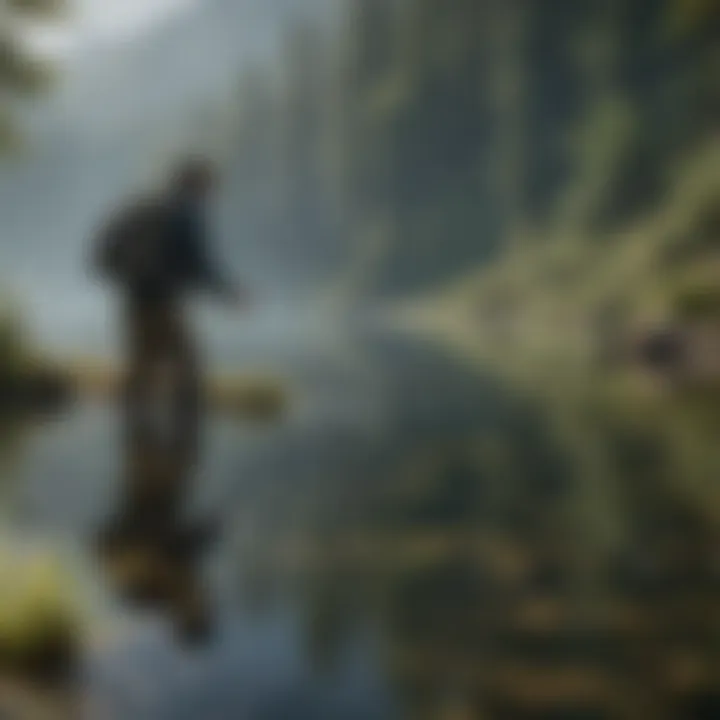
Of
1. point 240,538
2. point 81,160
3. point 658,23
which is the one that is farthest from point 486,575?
point 658,23

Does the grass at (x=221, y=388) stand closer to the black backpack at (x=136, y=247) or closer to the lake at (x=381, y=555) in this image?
the lake at (x=381, y=555)

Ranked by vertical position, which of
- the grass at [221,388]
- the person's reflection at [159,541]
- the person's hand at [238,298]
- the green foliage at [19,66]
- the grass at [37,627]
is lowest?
the grass at [37,627]

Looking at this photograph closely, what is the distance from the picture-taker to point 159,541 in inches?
101

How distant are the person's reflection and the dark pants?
48 millimetres

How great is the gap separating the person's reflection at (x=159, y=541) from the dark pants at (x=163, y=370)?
48mm

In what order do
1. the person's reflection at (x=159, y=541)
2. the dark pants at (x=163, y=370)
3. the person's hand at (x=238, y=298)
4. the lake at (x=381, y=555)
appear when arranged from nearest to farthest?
the lake at (x=381, y=555) < the person's reflection at (x=159, y=541) < the dark pants at (x=163, y=370) < the person's hand at (x=238, y=298)

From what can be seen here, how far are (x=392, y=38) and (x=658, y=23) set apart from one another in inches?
30.1

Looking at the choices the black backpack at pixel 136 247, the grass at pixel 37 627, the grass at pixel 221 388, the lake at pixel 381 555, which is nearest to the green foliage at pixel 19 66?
the black backpack at pixel 136 247

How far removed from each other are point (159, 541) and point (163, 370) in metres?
0.49

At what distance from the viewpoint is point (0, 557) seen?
7.73 ft

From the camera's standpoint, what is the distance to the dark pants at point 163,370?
114 inches

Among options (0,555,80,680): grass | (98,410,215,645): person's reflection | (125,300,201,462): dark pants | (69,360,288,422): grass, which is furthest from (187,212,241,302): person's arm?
(0,555,80,680): grass

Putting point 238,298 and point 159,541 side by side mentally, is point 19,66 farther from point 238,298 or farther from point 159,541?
point 159,541

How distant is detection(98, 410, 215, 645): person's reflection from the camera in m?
2.34
